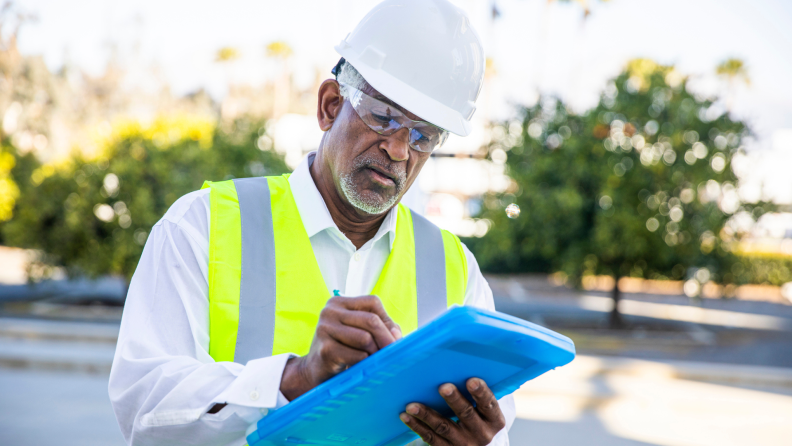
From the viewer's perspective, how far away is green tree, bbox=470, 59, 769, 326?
1158 cm

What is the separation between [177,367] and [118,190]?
38.9ft

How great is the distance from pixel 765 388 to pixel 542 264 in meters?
12.5

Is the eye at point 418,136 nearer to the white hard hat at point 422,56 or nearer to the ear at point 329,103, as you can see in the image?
the white hard hat at point 422,56

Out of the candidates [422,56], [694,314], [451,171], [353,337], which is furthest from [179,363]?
[451,171]

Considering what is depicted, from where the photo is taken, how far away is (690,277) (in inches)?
479

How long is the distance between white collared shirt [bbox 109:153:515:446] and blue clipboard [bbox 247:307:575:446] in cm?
6

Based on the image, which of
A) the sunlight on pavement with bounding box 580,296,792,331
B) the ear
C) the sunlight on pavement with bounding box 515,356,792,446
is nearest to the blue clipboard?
the ear

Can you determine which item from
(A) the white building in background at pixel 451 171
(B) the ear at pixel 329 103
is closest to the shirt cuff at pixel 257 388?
(B) the ear at pixel 329 103

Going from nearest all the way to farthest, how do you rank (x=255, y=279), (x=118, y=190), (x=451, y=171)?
(x=255, y=279) → (x=118, y=190) → (x=451, y=171)

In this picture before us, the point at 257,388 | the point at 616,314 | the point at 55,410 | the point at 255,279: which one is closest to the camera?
the point at 257,388

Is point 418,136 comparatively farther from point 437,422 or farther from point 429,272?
point 437,422

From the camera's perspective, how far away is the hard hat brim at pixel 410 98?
1.49 meters

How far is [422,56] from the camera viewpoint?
5.01 feet

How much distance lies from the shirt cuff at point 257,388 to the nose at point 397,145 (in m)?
0.56
